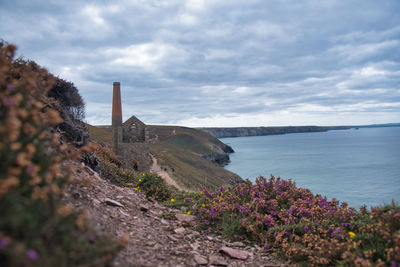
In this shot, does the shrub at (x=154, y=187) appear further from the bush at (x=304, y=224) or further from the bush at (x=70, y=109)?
the bush at (x=70, y=109)

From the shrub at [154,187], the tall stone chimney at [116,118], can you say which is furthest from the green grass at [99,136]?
the shrub at [154,187]

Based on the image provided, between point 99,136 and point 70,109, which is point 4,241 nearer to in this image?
point 70,109

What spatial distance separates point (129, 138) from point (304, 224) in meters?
27.2

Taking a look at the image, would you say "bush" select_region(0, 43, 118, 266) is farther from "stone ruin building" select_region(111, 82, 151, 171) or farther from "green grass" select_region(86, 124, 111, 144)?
"stone ruin building" select_region(111, 82, 151, 171)

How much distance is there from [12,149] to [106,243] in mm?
1182

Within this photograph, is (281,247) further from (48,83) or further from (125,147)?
(125,147)

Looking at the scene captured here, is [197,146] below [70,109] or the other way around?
below

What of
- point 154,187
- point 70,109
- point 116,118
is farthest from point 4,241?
point 116,118

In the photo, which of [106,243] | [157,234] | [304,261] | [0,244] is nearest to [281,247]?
[304,261]

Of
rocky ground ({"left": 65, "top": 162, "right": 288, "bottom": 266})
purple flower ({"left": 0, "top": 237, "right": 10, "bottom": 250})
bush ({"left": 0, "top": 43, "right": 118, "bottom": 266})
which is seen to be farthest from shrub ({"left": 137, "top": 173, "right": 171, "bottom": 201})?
purple flower ({"left": 0, "top": 237, "right": 10, "bottom": 250})

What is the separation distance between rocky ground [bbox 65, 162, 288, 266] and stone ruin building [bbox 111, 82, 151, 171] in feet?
78.5

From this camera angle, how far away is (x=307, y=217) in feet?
20.7

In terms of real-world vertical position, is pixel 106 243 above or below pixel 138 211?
above

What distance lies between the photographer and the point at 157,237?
17.9ft
